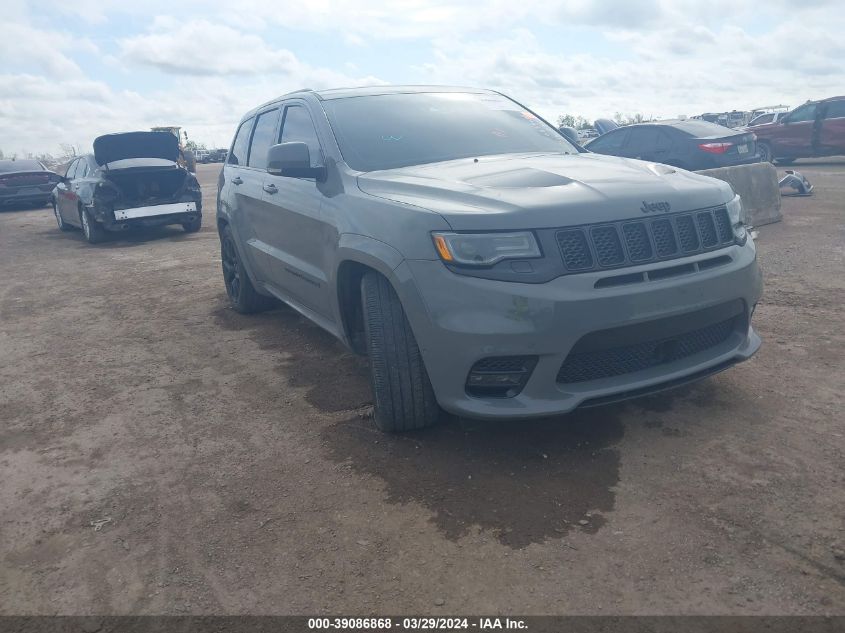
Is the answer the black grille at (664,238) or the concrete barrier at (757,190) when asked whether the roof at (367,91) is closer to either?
the black grille at (664,238)

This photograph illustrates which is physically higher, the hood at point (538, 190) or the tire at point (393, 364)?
the hood at point (538, 190)

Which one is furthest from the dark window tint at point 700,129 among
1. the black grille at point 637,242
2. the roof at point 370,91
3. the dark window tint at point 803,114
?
the black grille at point 637,242

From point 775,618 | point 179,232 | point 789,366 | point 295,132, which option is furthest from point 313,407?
point 179,232

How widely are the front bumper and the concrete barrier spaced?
603cm

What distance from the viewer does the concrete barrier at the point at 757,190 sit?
8.43 meters

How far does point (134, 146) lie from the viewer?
38.8 feet

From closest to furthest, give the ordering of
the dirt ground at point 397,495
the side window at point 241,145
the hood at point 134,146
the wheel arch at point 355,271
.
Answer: the dirt ground at point 397,495
the wheel arch at point 355,271
the side window at point 241,145
the hood at point 134,146

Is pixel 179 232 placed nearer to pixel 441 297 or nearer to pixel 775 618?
pixel 441 297

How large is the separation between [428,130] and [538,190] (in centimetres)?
129

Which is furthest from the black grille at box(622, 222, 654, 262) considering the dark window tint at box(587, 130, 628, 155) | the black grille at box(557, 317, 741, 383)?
the dark window tint at box(587, 130, 628, 155)

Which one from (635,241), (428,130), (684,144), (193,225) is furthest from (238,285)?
(684,144)

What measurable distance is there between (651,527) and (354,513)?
1153 millimetres

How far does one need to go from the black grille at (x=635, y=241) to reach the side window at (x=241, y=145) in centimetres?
357

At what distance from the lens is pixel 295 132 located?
4508 millimetres
